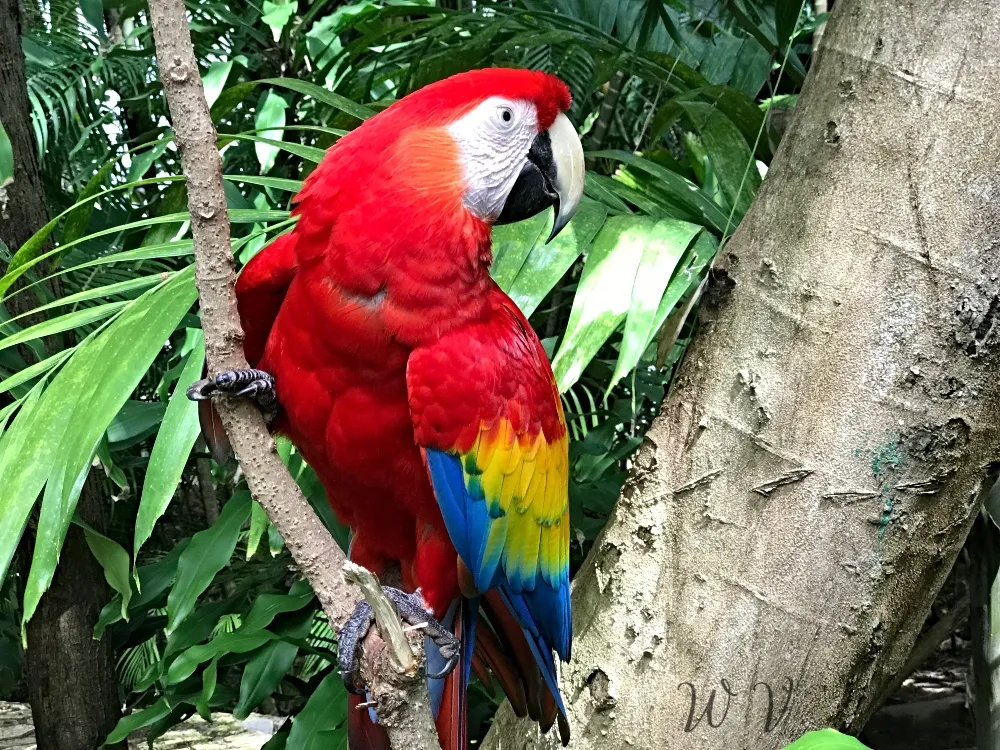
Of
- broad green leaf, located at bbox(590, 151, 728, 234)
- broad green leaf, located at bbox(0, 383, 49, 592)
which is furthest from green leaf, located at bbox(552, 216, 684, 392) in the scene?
broad green leaf, located at bbox(0, 383, 49, 592)

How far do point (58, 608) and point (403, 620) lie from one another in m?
0.69

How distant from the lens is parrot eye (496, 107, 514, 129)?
0.67m

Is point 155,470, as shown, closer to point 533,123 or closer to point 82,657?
point 533,123

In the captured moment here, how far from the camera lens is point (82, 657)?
1.17m

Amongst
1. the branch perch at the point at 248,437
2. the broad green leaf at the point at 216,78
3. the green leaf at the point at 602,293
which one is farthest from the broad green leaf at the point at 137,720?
the broad green leaf at the point at 216,78

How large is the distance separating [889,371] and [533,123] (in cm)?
35

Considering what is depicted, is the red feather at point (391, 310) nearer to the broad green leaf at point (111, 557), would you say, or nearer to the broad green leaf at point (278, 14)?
the broad green leaf at point (111, 557)

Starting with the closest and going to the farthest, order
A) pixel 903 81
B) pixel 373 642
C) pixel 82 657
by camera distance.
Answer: pixel 373 642, pixel 903 81, pixel 82 657

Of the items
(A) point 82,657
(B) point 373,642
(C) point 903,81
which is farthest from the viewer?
(A) point 82,657

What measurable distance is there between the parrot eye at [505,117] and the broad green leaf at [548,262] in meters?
0.15

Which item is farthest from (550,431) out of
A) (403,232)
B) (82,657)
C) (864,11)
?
(82,657)

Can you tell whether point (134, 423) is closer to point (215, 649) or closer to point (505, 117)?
point (215, 649)

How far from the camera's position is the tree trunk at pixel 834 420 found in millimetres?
689

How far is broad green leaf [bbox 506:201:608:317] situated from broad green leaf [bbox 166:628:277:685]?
0.48 metres
